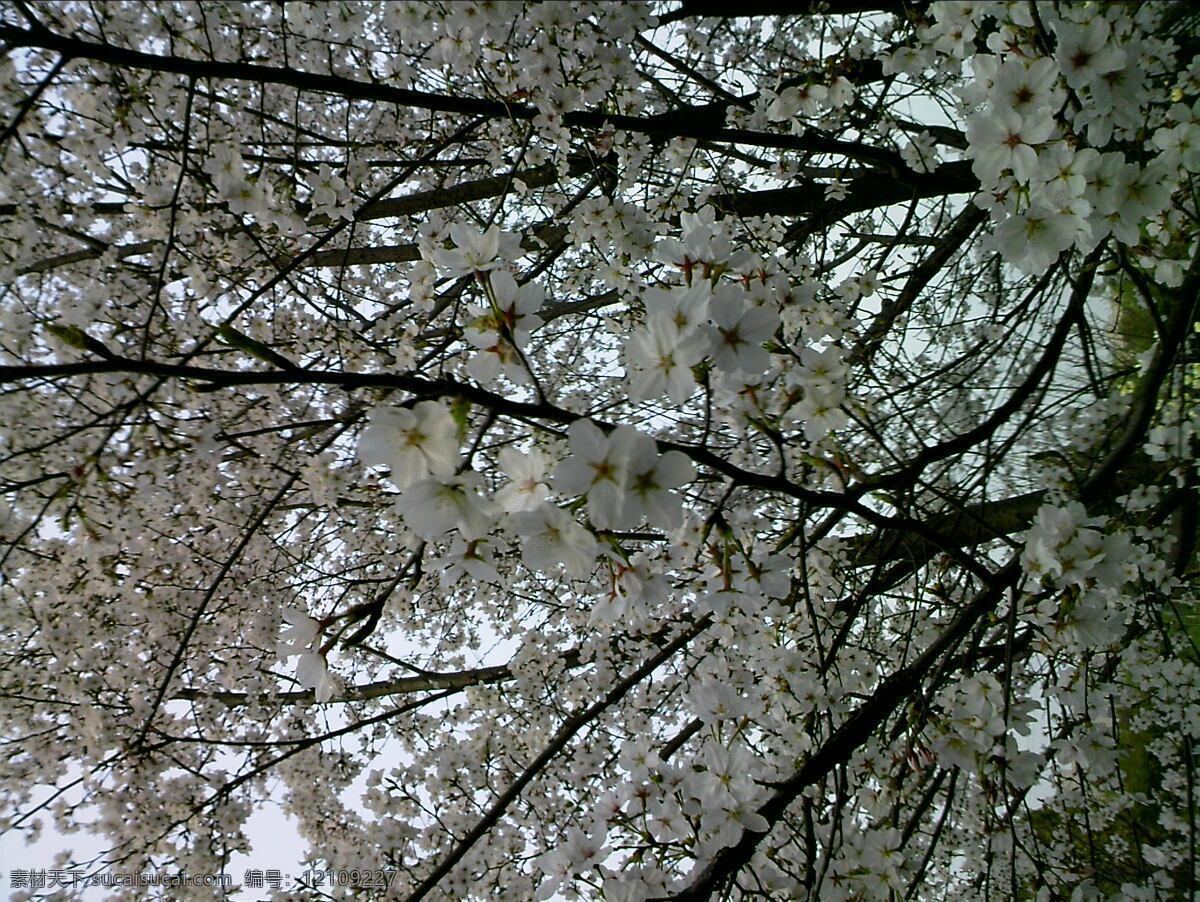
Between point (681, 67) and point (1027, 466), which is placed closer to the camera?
point (681, 67)

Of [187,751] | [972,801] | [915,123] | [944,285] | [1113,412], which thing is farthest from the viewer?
[944,285]

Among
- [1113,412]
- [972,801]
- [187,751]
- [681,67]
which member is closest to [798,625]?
[972,801]

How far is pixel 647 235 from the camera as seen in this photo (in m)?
3.03

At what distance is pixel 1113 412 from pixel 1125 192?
6.82 feet

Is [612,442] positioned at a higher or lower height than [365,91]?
lower

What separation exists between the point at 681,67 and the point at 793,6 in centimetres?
57

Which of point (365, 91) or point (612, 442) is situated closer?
point (612, 442)

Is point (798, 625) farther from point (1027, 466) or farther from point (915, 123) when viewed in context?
point (915, 123)

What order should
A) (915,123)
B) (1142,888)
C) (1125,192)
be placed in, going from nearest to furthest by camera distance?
(1125,192), (1142,888), (915,123)

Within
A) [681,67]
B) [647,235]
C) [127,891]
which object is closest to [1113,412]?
[647,235]

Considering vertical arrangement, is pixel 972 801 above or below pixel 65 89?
below

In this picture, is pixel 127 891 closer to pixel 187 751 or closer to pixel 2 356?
pixel 187 751

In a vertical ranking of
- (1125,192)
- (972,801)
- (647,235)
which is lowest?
(972,801)

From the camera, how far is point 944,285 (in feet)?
15.3
